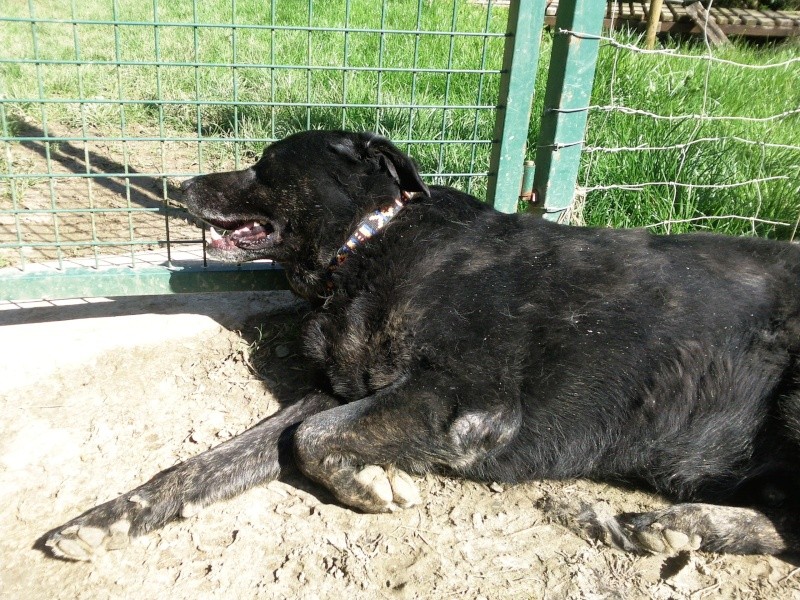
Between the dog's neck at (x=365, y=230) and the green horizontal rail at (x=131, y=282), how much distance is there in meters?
0.66

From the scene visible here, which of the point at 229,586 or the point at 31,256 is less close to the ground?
the point at 31,256

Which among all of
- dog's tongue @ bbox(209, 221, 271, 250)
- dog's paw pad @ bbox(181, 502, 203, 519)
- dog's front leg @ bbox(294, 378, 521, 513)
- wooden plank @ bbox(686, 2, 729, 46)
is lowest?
dog's paw pad @ bbox(181, 502, 203, 519)

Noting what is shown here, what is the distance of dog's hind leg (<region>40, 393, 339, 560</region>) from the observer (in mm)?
2602

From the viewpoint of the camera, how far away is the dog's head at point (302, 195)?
11.0 ft

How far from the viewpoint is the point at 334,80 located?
6199mm

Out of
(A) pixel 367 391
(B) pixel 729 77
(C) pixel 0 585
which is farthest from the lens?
(B) pixel 729 77

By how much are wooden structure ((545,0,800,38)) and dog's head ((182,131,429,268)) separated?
8961mm

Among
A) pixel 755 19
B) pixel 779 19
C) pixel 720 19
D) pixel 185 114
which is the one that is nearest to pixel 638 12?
pixel 720 19

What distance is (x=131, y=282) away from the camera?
3678 mm

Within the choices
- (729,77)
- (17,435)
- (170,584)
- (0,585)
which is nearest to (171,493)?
(170,584)

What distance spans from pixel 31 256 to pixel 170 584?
2.56m

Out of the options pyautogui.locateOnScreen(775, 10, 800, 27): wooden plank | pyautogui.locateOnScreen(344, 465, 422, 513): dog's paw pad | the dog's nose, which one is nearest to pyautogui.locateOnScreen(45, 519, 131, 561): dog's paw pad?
pyautogui.locateOnScreen(344, 465, 422, 513): dog's paw pad

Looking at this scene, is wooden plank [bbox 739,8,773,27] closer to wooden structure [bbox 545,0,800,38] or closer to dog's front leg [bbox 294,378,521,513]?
wooden structure [bbox 545,0,800,38]

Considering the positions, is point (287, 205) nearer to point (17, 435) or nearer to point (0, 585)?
point (17, 435)
